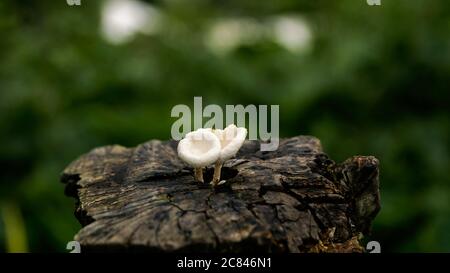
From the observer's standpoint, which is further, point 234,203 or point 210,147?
point 210,147

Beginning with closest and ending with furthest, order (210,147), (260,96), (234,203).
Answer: (234,203) → (210,147) → (260,96)

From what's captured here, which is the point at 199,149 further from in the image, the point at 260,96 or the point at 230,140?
the point at 260,96

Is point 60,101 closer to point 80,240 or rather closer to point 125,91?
point 125,91

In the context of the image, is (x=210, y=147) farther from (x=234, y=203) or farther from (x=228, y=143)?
(x=234, y=203)

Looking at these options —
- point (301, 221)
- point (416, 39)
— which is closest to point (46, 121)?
point (416, 39)

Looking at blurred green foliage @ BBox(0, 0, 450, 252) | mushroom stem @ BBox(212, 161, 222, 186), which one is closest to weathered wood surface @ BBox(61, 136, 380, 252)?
mushroom stem @ BBox(212, 161, 222, 186)

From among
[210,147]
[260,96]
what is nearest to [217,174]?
[210,147]

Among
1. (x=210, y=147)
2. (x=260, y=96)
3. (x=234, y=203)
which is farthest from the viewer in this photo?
(x=260, y=96)

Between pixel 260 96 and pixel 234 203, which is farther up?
pixel 260 96
